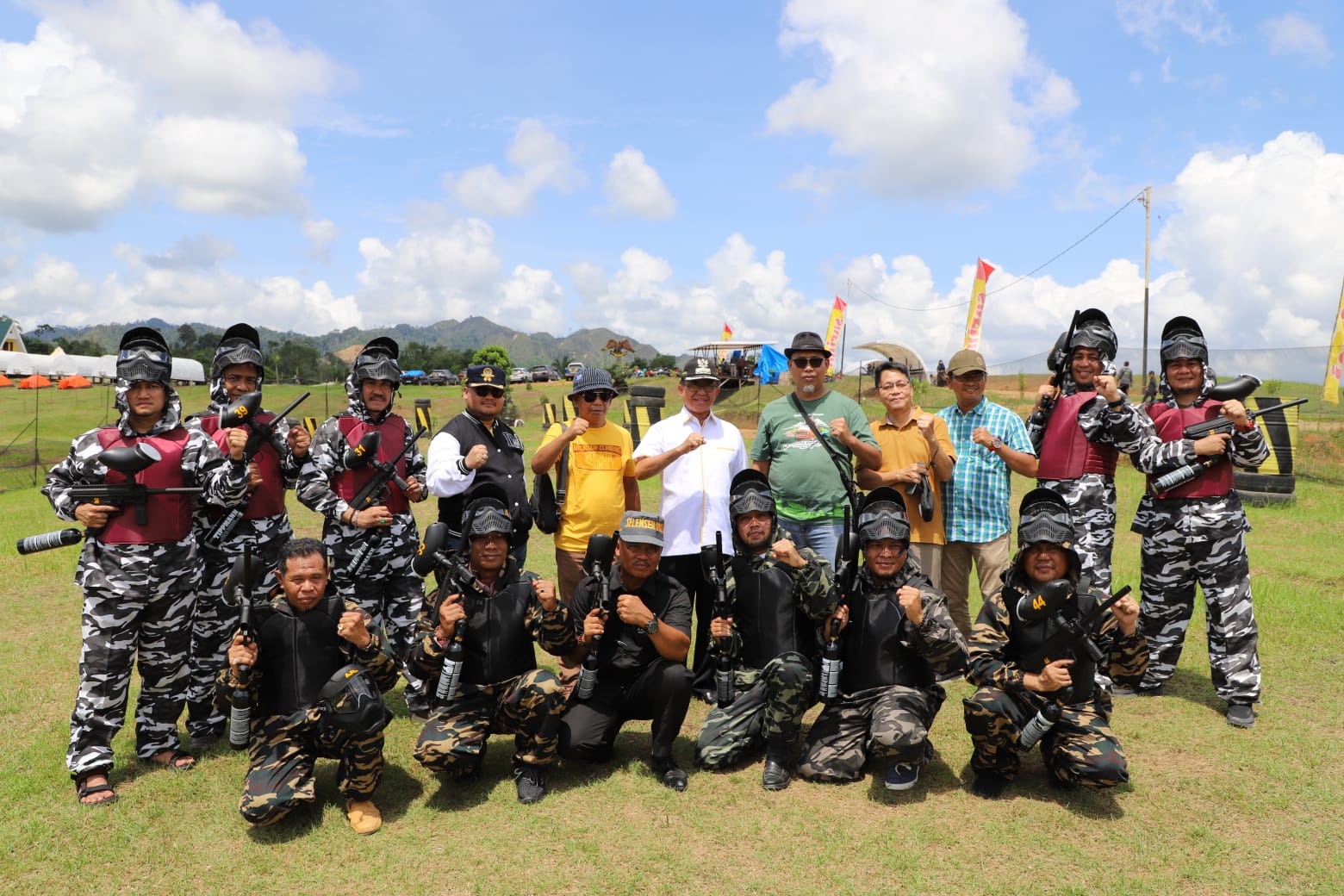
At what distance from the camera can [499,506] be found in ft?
16.6

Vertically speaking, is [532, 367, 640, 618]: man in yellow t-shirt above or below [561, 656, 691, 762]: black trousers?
above

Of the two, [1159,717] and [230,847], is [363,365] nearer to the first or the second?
[230,847]

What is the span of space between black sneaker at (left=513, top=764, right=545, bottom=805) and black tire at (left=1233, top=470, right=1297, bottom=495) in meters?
14.4

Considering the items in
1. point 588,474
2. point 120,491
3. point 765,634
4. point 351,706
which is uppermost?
point 588,474

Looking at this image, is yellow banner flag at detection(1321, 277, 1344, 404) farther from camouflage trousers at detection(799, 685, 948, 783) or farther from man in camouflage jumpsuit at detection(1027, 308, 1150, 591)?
camouflage trousers at detection(799, 685, 948, 783)

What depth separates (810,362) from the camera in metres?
5.90

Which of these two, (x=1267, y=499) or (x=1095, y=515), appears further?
(x=1267, y=499)

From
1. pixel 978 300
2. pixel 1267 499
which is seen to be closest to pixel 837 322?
pixel 978 300

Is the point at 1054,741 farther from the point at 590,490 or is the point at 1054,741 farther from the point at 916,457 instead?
the point at 590,490

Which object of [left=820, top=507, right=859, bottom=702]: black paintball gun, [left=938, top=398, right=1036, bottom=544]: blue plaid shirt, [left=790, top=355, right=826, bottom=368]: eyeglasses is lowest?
[left=820, top=507, right=859, bottom=702]: black paintball gun

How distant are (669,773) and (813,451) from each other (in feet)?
7.98

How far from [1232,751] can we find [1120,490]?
1182cm

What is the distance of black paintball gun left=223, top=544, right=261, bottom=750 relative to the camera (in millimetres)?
4461

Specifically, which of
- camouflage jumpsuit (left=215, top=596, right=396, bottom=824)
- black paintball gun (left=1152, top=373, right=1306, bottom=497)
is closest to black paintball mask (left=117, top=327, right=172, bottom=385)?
camouflage jumpsuit (left=215, top=596, right=396, bottom=824)
